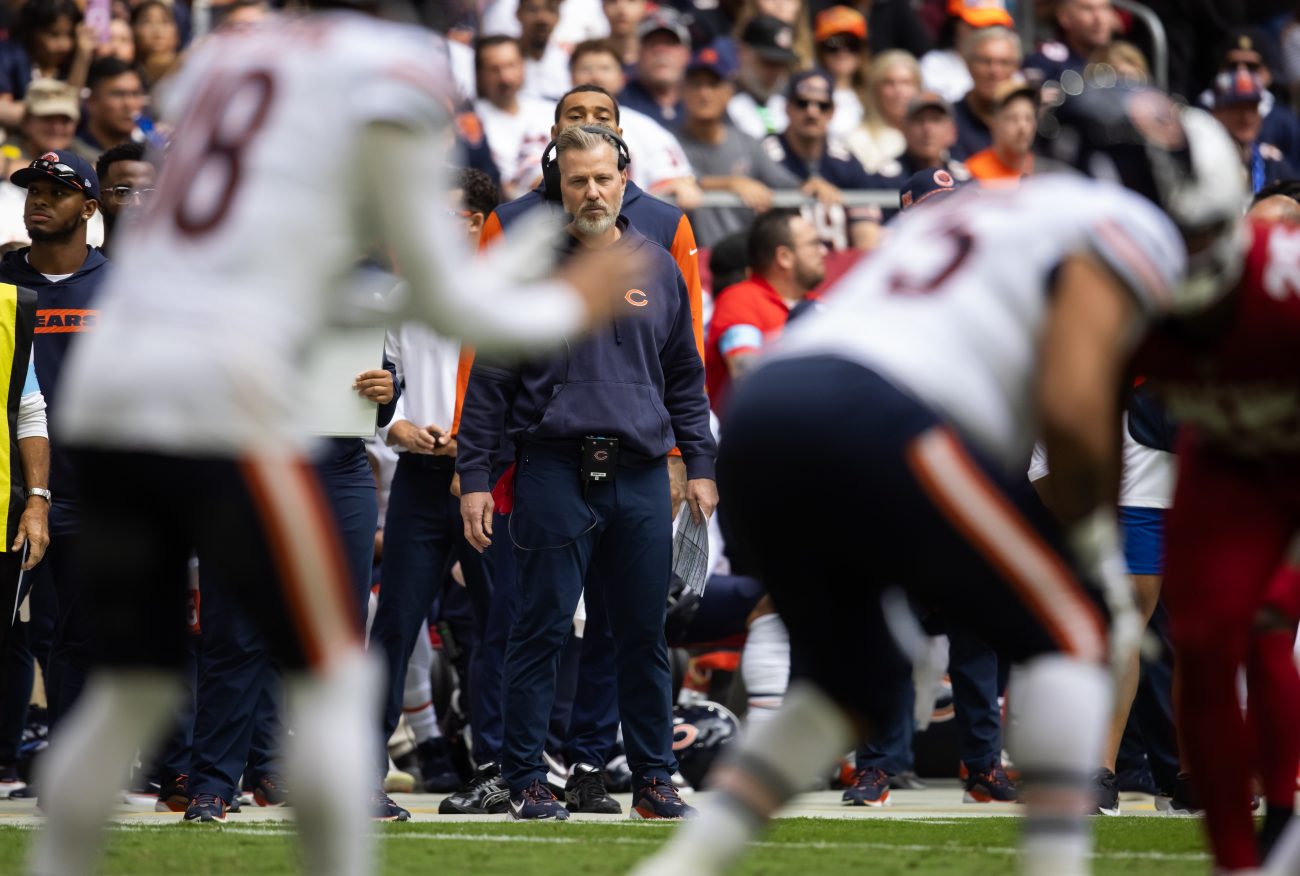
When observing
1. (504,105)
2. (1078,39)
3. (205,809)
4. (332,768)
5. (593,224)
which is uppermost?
(1078,39)

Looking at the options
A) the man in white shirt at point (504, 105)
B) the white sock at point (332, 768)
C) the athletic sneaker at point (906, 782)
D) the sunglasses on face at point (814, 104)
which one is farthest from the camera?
the sunglasses on face at point (814, 104)

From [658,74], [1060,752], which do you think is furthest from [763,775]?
[658,74]

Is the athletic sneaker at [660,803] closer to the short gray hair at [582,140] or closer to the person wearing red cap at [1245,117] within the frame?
the short gray hair at [582,140]

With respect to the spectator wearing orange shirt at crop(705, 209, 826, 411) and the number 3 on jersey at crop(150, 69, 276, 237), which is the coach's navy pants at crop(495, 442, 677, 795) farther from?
the number 3 on jersey at crop(150, 69, 276, 237)

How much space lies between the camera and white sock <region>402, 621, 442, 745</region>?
30.0 ft

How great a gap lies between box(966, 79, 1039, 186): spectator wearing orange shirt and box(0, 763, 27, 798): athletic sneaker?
6153 millimetres

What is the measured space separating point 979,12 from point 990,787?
765cm

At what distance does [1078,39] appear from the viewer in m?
14.2

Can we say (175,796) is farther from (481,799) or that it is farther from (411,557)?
(411,557)

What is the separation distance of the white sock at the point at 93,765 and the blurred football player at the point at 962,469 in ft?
3.28

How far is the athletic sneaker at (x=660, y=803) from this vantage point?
7.44 meters

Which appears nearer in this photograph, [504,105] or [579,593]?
[579,593]

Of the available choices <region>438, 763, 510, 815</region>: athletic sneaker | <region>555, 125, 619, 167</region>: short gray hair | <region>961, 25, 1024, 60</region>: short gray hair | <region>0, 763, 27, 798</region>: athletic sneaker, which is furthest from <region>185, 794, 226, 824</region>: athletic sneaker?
<region>961, 25, 1024, 60</region>: short gray hair

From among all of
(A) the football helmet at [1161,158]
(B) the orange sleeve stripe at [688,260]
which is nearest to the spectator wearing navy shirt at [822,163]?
(B) the orange sleeve stripe at [688,260]
